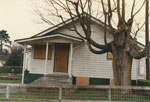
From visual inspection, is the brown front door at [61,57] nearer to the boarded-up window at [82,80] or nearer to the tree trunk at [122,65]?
the boarded-up window at [82,80]

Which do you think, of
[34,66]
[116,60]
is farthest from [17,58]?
[116,60]

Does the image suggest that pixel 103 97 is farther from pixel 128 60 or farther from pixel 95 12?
pixel 95 12

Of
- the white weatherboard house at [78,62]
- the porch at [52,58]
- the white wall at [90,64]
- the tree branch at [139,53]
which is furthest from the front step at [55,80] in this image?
the tree branch at [139,53]

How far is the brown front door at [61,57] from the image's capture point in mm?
15203

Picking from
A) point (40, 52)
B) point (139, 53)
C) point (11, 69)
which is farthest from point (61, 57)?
point (11, 69)

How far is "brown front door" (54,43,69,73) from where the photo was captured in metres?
15.2

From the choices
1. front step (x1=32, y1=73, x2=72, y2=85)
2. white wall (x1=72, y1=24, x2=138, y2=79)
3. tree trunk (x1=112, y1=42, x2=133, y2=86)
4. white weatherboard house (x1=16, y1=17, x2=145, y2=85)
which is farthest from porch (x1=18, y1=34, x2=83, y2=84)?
tree trunk (x1=112, y1=42, x2=133, y2=86)

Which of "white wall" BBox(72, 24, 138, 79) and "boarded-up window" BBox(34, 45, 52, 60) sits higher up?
"boarded-up window" BBox(34, 45, 52, 60)

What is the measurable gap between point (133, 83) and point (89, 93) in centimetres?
815

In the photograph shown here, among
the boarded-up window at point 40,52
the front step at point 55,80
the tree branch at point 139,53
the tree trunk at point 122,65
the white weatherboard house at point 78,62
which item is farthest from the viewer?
the boarded-up window at point 40,52

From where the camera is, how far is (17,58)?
37.3 m

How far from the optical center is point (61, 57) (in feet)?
50.2

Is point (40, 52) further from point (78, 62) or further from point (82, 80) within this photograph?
point (82, 80)

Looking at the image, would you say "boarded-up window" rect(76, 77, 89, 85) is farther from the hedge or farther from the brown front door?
the hedge
